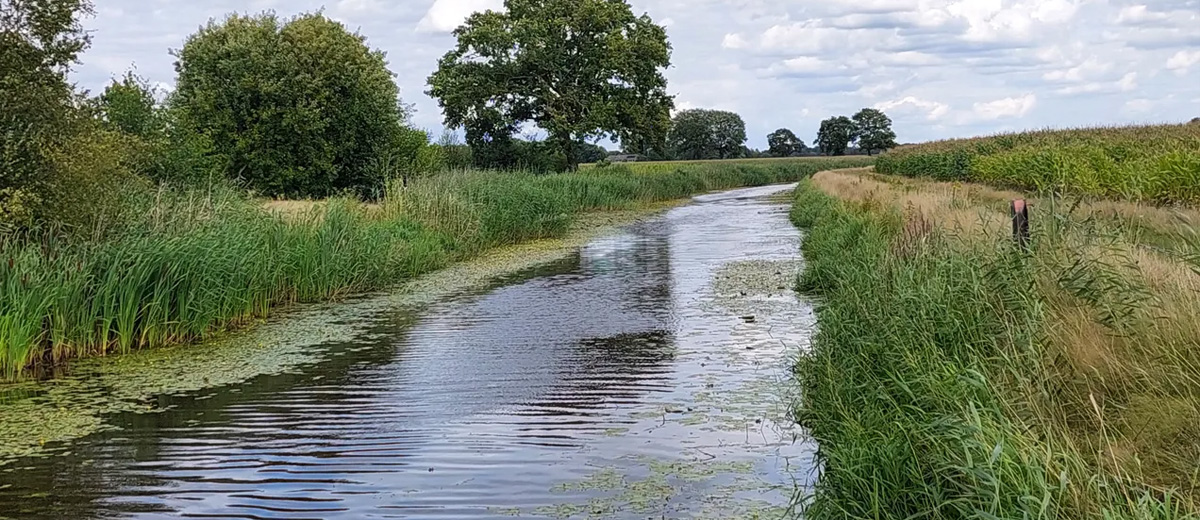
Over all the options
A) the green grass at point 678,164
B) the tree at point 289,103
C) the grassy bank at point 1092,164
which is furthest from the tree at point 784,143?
the tree at point 289,103

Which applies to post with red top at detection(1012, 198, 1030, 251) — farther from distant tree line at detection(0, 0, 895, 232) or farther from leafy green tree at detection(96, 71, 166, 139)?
leafy green tree at detection(96, 71, 166, 139)

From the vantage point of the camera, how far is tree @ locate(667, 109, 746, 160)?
353 feet

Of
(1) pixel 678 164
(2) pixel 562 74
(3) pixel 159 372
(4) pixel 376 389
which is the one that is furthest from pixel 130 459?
(1) pixel 678 164

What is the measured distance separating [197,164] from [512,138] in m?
24.8

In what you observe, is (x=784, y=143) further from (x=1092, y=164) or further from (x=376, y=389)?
(x=376, y=389)

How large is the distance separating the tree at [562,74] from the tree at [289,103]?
47.7 ft

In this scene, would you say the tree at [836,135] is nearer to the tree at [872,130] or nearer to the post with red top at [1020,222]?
the tree at [872,130]

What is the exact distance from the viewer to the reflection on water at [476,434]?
5672 millimetres

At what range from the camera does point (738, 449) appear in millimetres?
6598

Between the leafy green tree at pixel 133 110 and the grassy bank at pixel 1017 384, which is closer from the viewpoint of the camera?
the grassy bank at pixel 1017 384

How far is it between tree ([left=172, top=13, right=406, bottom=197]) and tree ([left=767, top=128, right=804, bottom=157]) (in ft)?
313

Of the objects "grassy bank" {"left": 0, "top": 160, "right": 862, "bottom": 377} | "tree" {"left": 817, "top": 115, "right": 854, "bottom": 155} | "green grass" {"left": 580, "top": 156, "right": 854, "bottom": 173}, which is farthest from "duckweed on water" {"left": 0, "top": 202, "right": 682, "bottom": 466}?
"tree" {"left": 817, "top": 115, "right": 854, "bottom": 155}

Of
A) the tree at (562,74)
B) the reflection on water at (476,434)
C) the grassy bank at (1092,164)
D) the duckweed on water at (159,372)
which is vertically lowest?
the reflection on water at (476,434)

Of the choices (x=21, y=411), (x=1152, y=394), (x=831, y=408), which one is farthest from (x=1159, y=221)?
(x=21, y=411)
